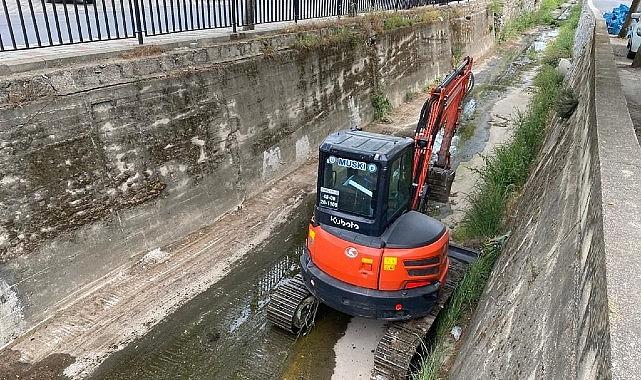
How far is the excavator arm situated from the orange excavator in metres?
1.07

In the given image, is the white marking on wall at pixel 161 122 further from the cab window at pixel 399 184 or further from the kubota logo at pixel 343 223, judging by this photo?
the cab window at pixel 399 184

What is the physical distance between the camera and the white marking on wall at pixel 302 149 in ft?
36.5

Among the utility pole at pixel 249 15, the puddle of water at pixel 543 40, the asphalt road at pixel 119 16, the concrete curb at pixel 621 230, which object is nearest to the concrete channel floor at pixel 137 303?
the concrete curb at pixel 621 230

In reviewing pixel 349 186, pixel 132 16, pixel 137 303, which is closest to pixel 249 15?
pixel 132 16

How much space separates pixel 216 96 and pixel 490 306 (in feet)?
19.2

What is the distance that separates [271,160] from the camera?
33.3 ft

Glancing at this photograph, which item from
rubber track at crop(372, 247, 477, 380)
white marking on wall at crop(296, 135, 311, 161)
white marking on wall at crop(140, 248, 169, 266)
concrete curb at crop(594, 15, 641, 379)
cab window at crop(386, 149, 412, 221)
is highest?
concrete curb at crop(594, 15, 641, 379)

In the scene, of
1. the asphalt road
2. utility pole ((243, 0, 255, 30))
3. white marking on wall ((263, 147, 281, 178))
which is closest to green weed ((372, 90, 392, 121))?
the asphalt road

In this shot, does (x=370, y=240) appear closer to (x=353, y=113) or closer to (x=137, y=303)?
(x=137, y=303)

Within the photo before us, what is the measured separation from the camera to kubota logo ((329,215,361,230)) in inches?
216

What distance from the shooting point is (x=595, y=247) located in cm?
298

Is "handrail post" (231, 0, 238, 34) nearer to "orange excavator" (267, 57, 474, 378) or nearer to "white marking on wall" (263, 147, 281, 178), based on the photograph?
"white marking on wall" (263, 147, 281, 178)

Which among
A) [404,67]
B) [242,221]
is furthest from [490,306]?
[404,67]

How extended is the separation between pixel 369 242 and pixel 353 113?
872 cm
